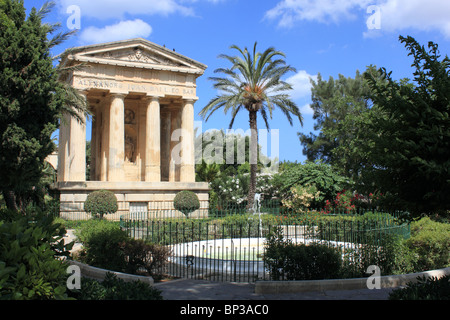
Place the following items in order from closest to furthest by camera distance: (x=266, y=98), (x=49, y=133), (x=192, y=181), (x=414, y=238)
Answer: (x=414, y=238) < (x=49, y=133) < (x=266, y=98) < (x=192, y=181)

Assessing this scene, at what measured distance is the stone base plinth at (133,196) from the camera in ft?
87.6

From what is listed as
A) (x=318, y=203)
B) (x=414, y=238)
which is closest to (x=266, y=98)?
(x=318, y=203)

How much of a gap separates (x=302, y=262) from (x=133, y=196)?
2163 cm

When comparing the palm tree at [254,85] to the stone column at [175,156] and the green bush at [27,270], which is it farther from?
the green bush at [27,270]

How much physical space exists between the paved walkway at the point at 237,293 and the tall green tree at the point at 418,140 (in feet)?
6.63

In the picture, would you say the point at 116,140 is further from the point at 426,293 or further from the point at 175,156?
the point at 426,293

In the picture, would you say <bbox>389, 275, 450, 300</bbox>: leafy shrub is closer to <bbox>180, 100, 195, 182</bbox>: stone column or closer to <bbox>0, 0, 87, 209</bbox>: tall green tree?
<bbox>0, 0, 87, 209</bbox>: tall green tree

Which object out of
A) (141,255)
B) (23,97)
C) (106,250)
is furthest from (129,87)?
(141,255)

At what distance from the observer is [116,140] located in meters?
29.6

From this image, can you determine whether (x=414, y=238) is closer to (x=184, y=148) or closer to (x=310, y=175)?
(x=310, y=175)

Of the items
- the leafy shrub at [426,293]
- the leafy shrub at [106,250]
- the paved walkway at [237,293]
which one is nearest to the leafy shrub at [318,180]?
the leafy shrub at [106,250]

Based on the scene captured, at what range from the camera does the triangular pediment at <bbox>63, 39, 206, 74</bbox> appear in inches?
1121

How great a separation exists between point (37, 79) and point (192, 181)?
18.0 metres
